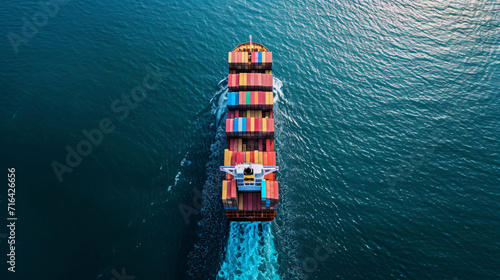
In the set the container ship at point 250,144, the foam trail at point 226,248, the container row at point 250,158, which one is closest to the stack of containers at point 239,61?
the container ship at point 250,144

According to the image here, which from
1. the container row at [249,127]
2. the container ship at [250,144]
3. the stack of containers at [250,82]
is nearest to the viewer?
the container ship at [250,144]

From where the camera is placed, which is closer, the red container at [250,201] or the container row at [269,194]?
the container row at [269,194]

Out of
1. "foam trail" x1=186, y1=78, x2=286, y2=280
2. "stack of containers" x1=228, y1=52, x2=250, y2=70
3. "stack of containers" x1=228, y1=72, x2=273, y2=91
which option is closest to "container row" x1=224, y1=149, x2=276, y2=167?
"foam trail" x1=186, y1=78, x2=286, y2=280

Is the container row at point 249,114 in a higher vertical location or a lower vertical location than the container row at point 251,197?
higher

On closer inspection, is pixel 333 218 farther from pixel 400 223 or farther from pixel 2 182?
pixel 2 182

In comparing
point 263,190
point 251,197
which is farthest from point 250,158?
point 263,190

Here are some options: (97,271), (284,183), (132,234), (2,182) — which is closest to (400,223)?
(284,183)

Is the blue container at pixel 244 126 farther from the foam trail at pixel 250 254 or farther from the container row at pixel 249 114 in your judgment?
the foam trail at pixel 250 254
